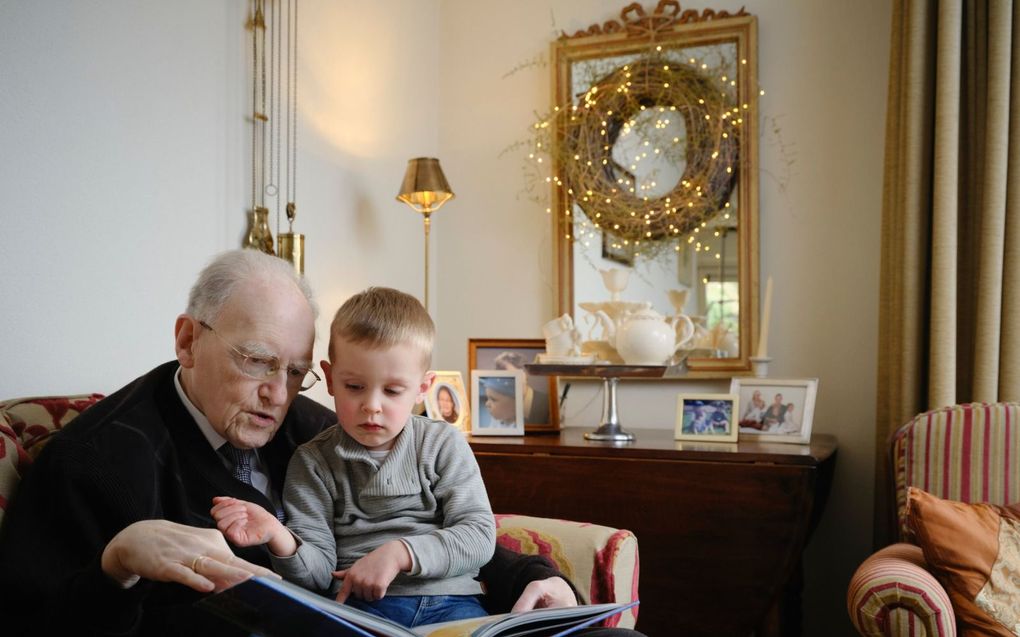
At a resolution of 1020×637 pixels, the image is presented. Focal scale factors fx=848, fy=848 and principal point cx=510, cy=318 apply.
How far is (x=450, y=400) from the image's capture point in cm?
271

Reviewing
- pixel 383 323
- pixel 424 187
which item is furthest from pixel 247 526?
pixel 424 187

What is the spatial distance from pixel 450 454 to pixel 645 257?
1766mm

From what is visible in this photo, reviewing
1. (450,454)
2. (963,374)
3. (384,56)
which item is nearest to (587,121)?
(384,56)

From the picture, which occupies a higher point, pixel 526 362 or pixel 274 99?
pixel 274 99

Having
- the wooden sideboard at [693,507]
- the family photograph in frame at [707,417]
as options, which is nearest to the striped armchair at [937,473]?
the wooden sideboard at [693,507]

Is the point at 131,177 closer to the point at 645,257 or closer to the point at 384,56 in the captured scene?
the point at 384,56

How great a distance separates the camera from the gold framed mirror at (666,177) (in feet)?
9.48

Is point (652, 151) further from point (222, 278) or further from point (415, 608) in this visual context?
point (415, 608)

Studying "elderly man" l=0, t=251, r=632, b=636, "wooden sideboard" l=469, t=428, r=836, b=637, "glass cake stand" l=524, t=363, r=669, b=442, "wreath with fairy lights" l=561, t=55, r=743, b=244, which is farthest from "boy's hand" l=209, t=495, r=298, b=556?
"wreath with fairy lights" l=561, t=55, r=743, b=244

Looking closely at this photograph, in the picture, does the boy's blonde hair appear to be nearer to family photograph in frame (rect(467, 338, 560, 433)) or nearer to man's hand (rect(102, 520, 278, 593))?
man's hand (rect(102, 520, 278, 593))

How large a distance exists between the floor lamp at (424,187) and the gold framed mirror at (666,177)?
47cm

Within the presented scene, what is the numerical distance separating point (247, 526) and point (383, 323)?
1.20 ft

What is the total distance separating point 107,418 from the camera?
125 centimetres

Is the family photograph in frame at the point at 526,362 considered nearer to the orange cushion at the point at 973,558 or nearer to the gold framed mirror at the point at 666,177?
the gold framed mirror at the point at 666,177
